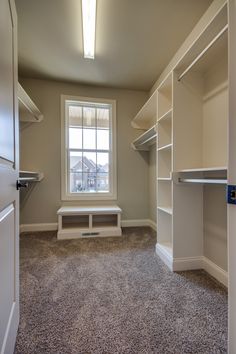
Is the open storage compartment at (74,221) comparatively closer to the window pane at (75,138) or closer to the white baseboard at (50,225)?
the white baseboard at (50,225)

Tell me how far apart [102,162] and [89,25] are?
2235 millimetres

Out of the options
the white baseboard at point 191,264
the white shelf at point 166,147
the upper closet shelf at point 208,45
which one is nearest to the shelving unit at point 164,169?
the white shelf at point 166,147

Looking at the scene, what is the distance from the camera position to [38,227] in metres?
3.49

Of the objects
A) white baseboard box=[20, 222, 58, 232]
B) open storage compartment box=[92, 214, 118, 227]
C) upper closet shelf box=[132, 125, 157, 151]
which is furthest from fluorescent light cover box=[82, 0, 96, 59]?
white baseboard box=[20, 222, 58, 232]

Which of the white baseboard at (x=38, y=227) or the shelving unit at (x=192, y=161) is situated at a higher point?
the shelving unit at (x=192, y=161)

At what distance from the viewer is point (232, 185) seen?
0.87 meters

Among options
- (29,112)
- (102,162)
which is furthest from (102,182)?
(29,112)

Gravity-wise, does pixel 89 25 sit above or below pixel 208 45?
above

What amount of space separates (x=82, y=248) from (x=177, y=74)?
2.53 metres

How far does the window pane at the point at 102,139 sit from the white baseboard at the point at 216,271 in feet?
8.77

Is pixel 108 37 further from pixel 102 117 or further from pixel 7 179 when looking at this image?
pixel 7 179

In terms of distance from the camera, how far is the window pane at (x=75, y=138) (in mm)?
3732

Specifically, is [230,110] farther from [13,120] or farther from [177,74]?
[177,74]

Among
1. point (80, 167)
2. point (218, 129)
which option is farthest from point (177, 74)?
point (80, 167)
